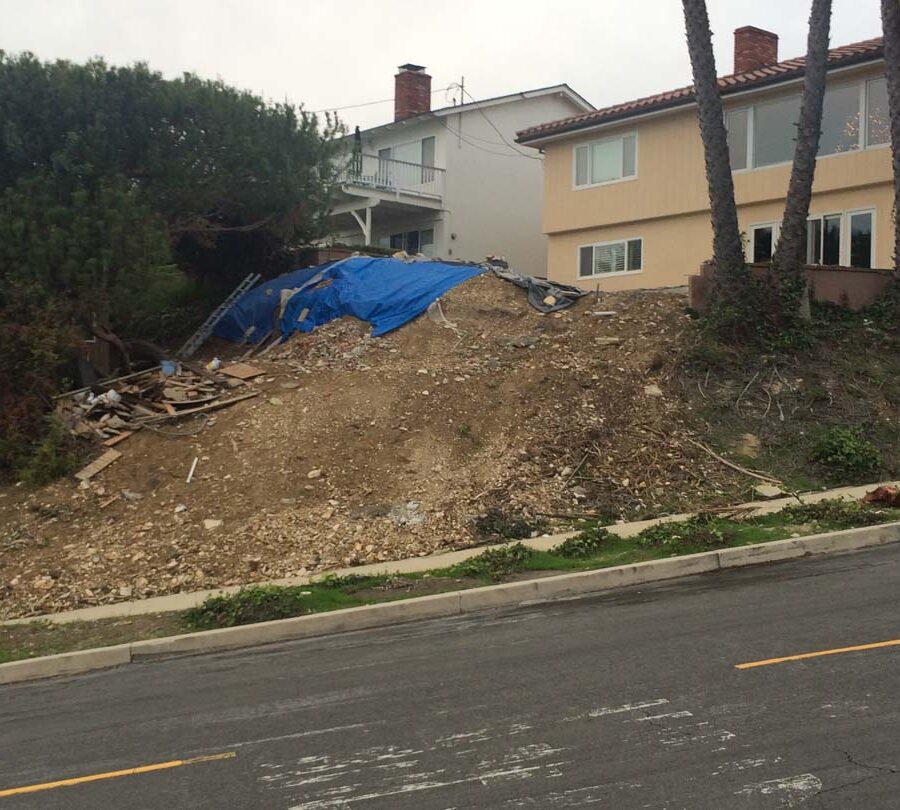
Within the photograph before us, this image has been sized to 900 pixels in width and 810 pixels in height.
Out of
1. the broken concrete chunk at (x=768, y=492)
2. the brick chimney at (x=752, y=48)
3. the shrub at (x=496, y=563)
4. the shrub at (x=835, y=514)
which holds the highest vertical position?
the brick chimney at (x=752, y=48)

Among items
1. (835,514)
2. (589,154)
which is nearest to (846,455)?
(835,514)

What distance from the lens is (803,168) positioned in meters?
16.1

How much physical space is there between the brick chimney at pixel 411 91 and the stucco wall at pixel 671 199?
7400 mm

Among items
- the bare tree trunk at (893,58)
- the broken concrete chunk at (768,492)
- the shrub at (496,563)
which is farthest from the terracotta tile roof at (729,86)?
the shrub at (496,563)

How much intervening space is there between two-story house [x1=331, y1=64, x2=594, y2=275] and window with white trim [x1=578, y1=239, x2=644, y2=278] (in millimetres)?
6114

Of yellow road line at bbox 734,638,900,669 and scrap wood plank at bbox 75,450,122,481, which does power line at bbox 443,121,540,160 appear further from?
yellow road line at bbox 734,638,900,669

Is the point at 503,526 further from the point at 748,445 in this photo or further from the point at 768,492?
the point at 748,445

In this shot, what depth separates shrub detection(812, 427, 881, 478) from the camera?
13.2 meters

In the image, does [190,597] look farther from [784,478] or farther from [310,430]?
[784,478]

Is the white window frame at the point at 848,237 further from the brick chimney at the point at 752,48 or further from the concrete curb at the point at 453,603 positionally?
the concrete curb at the point at 453,603

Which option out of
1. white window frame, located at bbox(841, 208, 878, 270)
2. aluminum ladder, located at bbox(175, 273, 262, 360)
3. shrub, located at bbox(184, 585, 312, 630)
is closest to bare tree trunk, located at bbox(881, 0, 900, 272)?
white window frame, located at bbox(841, 208, 878, 270)

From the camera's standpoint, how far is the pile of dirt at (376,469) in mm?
11336

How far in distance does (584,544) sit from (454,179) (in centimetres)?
2209

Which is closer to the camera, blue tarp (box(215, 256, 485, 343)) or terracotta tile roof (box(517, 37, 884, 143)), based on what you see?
blue tarp (box(215, 256, 485, 343))
